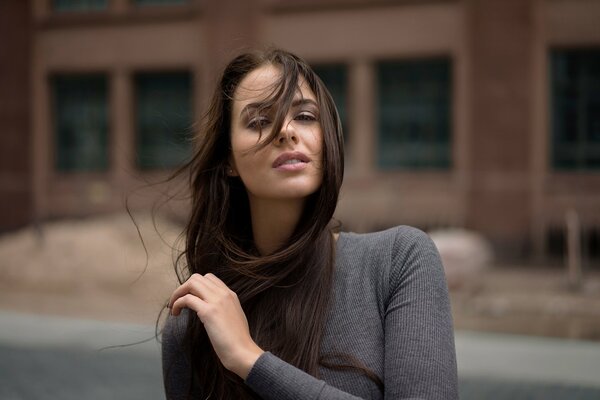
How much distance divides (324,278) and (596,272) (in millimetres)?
12978

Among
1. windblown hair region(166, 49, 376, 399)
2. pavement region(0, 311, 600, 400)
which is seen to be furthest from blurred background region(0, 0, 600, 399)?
windblown hair region(166, 49, 376, 399)

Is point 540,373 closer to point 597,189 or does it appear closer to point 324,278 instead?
point 324,278

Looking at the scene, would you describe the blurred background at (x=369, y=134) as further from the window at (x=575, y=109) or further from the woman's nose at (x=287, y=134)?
the woman's nose at (x=287, y=134)

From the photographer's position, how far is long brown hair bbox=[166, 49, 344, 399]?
1566 mm

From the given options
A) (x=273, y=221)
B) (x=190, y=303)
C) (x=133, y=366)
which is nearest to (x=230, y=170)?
(x=273, y=221)

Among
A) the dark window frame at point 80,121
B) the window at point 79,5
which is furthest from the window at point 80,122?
the window at point 79,5

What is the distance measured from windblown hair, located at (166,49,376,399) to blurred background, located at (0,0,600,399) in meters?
6.12

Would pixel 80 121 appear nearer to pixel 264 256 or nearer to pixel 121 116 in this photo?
pixel 121 116

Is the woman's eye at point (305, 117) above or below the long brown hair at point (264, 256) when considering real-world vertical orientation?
above

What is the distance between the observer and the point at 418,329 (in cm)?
146

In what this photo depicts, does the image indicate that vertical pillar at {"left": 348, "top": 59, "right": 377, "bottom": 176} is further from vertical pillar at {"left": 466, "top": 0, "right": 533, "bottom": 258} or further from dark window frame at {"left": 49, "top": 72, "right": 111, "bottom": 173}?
dark window frame at {"left": 49, "top": 72, "right": 111, "bottom": 173}

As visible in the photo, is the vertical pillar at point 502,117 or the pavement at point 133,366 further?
the vertical pillar at point 502,117

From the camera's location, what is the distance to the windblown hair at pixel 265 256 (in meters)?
1.57

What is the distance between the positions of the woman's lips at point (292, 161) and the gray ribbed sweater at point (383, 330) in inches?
9.3
